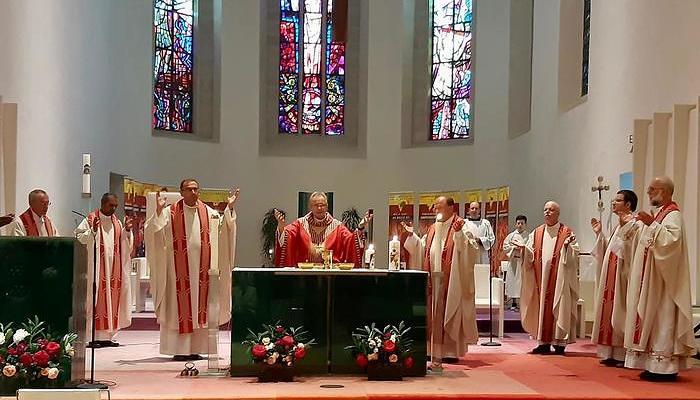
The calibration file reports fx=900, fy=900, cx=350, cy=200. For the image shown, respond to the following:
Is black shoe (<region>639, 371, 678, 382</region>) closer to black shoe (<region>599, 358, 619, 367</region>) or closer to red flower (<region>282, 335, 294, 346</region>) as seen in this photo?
black shoe (<region>599, 358, 619, 367</region>)

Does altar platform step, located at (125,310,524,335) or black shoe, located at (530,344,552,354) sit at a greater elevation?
black shoe, located at (530,344,552,354)

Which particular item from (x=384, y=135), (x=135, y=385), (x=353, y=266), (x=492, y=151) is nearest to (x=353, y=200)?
(x=384, y=135)

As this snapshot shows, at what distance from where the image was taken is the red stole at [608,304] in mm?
9484

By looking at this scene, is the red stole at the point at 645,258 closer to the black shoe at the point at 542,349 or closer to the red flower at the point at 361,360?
the black shoe at the point at 542,349

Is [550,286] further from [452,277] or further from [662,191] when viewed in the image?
[662,191]

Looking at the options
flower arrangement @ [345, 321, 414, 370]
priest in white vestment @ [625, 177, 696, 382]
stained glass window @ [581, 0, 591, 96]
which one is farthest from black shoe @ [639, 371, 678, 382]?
stained glass window @ [581, 0, 591, 96]

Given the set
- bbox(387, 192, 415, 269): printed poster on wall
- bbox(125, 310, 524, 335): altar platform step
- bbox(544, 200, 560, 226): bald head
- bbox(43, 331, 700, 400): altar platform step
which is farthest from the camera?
bbox(387, 192, 415, 269): printed poster on wall

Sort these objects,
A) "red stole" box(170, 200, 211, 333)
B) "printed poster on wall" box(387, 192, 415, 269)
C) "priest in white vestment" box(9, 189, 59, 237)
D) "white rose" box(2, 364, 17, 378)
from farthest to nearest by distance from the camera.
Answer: "printed poster on wall" box(387, 192, 415, 269) < "priest in white vestment" box(9, 189, 59, 237) < "red stole" box(170, 200, 211, 333) < "white rose" box(2, 364, 17, 378)

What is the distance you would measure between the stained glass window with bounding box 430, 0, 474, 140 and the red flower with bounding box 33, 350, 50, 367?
13.0 m

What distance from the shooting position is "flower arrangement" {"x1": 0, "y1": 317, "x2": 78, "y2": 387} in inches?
269

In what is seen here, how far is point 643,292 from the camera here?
8078mm

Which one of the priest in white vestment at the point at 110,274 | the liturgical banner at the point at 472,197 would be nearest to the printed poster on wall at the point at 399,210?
the liturgical banner at the point at 472,197

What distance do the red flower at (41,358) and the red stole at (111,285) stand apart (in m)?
3.52

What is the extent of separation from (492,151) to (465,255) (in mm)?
8653
